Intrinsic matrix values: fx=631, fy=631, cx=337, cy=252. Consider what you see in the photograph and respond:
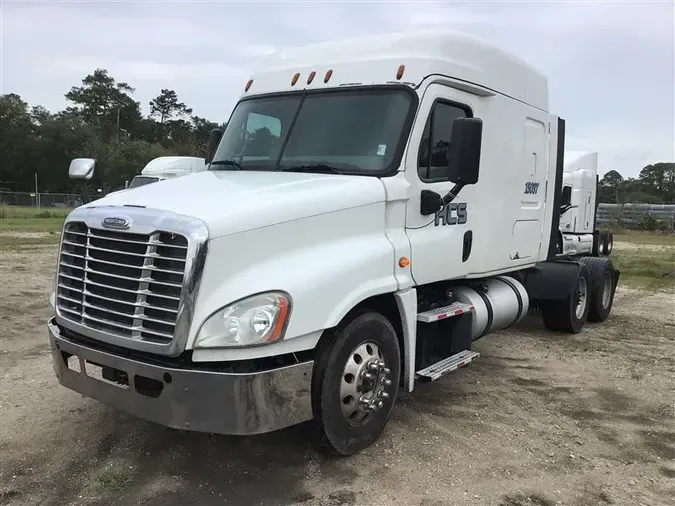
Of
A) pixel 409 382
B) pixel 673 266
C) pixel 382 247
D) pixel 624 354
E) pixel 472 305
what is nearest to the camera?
pixel 382 247

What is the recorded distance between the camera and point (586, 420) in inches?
218

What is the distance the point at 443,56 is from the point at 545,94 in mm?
2647

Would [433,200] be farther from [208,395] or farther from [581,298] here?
[581,298]

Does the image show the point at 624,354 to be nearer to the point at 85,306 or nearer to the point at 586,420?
the point at 586,420

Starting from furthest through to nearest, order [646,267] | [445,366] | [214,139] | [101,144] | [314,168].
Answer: [101,144]
[646,267]
[214,139]
[445,366]
[314,168]

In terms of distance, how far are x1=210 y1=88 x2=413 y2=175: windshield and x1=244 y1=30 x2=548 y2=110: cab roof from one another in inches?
5.6

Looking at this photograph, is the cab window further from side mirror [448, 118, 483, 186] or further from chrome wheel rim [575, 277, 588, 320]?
chrome wheel rim [575, 277, 588, 320]

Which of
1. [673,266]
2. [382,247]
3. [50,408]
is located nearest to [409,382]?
[382,247]

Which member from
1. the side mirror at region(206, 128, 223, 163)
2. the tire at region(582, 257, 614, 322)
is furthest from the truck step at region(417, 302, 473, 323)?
the tire at region(582, 257, 614, 322)

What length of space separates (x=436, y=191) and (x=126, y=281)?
2568 mm

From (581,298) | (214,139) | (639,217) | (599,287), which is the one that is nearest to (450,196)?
(214,139)

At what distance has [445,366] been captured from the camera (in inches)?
209

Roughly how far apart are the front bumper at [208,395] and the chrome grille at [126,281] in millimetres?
214

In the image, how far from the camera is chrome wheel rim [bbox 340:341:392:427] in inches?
171
